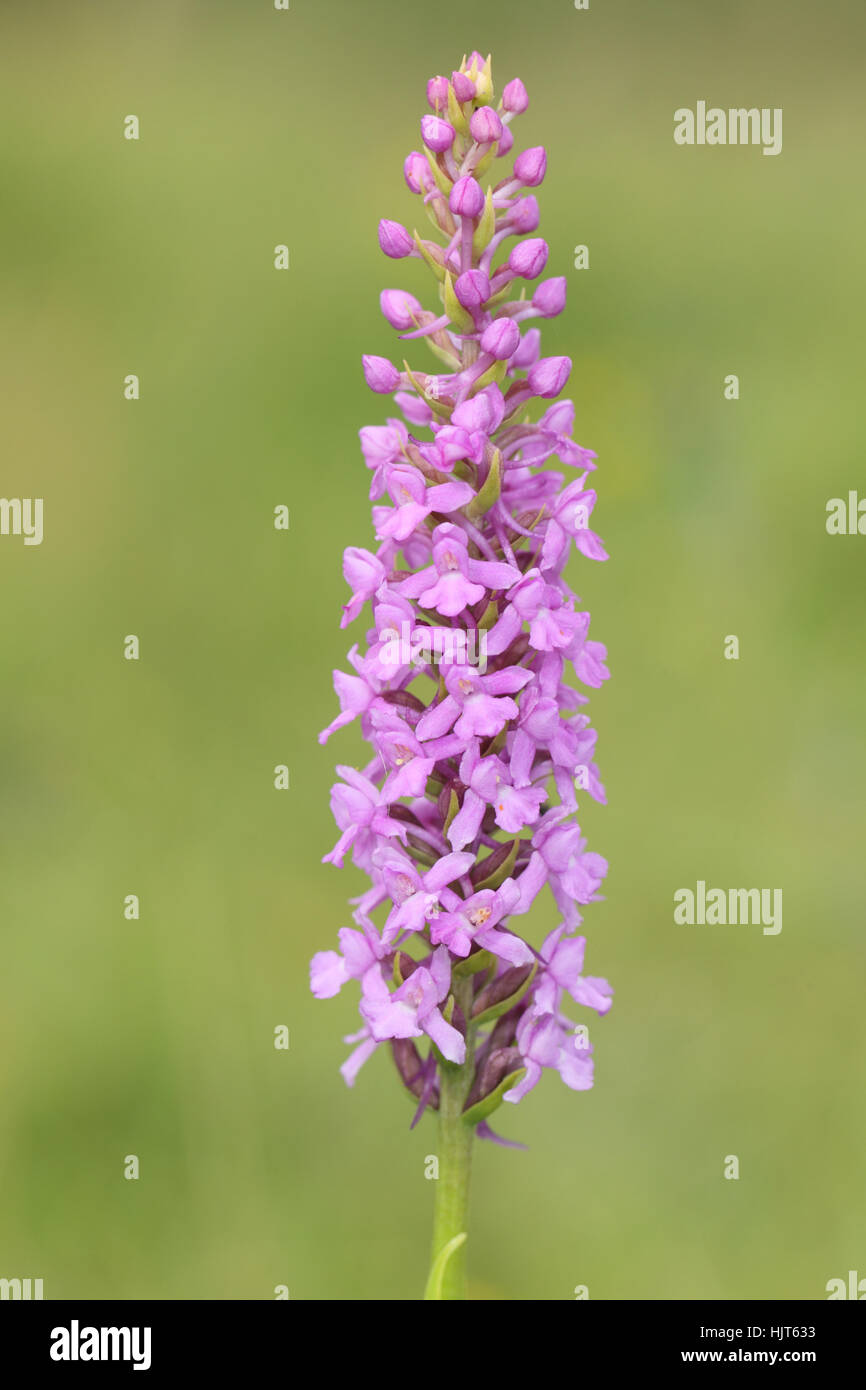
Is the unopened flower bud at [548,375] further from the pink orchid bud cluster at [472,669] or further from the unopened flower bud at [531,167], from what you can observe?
the unopened flower bud at [531,167]

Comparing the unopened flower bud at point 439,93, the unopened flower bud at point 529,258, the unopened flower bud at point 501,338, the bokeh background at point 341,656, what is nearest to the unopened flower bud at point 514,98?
the unopened flower bud at point 439,93

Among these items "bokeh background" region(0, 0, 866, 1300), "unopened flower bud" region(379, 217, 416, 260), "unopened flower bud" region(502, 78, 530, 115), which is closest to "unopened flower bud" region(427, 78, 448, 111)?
"unopened flower bud" region(502, 78, 530, 115)

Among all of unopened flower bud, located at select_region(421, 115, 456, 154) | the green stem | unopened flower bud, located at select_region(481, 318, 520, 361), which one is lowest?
the green stem

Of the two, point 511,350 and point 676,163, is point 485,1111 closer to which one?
point 511,350

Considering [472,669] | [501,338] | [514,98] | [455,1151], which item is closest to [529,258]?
[501,338]

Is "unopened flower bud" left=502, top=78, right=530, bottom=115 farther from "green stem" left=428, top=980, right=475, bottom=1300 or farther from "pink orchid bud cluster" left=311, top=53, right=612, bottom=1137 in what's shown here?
"green stem" left=428, top=980, right=475, bottom=1300

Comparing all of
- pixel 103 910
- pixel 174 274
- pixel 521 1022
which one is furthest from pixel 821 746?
pixel 174 274
